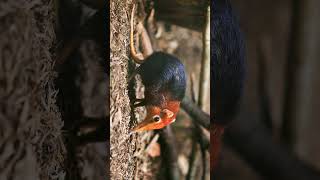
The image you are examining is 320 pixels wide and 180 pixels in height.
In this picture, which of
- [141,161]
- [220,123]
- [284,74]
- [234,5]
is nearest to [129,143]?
[141,161]

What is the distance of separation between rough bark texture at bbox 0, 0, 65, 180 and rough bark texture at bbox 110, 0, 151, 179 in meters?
0.08

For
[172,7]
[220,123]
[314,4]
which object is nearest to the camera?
[172,7]

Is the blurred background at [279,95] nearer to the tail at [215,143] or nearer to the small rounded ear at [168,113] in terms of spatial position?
the tail at [215,143]

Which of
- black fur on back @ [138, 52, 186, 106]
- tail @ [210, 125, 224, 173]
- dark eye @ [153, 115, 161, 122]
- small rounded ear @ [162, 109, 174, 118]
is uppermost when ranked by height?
black fur on back @ [138, 52, 186, 106]

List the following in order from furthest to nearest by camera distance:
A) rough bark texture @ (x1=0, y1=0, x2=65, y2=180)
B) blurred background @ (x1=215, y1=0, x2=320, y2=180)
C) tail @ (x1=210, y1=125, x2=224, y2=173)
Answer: blurred background @ (x1=215, y1=0, x2=320, y2=180), tail @ (x1=210, y1=125, x2=224, y2=173), rough bark texture @ (x1=0, y1=0, x2=65, y2=180)

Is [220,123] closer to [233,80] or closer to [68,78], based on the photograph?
[233,80]

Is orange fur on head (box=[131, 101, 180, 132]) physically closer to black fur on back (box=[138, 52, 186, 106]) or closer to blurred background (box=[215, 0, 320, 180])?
black fur on back (box=[138, 52, 186, 106])

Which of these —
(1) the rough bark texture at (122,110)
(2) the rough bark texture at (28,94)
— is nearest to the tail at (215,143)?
(1) the rough bark texture at (122,110)

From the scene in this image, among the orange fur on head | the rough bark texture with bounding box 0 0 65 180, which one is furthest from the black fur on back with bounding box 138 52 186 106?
the rough bark texture with bounding box 0 0 65 180

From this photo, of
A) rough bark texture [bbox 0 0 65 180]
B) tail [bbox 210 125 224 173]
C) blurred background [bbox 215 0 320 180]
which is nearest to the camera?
rough bark texture [bbox 0 0 65 180]

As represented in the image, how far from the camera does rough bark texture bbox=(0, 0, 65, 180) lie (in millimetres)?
608

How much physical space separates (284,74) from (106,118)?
434mm

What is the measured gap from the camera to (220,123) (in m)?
0.76

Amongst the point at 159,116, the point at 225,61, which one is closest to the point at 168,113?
the point at 159,116
